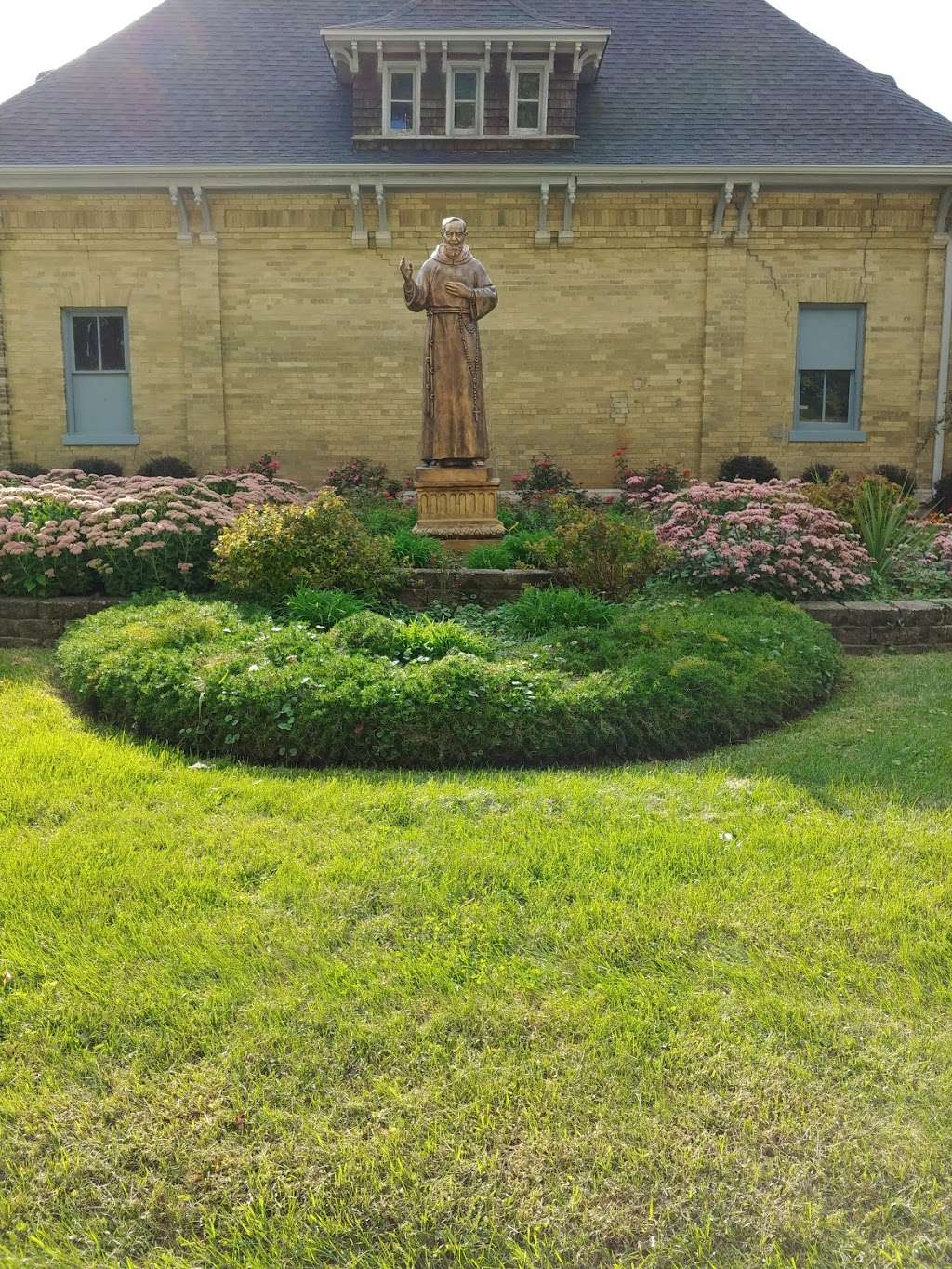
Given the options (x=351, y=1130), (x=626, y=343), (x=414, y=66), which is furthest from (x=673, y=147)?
(x=351, y=1130)

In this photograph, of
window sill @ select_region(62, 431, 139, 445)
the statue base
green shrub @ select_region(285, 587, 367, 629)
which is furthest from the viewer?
window sill @ select_region(62, 431, 139, 445)

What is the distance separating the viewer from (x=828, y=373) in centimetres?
1619

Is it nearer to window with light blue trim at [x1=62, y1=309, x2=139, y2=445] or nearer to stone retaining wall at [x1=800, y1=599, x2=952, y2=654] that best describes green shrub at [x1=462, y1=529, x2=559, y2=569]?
stone retaining wall at [x1=800, y1=599, x2=952, y2=654]

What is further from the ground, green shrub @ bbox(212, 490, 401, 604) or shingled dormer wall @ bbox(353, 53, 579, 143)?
shingled dormer wall @ bbox(353, 53, 579, 143)

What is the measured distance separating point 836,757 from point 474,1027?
317 cm

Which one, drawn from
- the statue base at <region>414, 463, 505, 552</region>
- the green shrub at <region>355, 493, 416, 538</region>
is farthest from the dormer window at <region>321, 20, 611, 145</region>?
the statue base at <region>414, 463, 505, 552</region>

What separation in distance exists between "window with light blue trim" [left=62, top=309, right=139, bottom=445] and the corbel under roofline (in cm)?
201

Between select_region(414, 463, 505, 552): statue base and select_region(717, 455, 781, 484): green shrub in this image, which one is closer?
select_region(414, 463, 505, 552): statue base

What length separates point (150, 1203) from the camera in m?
2.27

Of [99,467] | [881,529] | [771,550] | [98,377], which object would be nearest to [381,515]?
[771,550]

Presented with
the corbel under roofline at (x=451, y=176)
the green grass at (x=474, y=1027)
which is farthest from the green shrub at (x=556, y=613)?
the corbel under roofline at (x=451, y=176)

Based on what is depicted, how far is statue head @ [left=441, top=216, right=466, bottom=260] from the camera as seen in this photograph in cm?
945

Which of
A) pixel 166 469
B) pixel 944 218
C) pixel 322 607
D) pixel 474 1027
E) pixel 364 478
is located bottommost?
pixel 474 1027

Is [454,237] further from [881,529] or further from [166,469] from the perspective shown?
[166,469]
